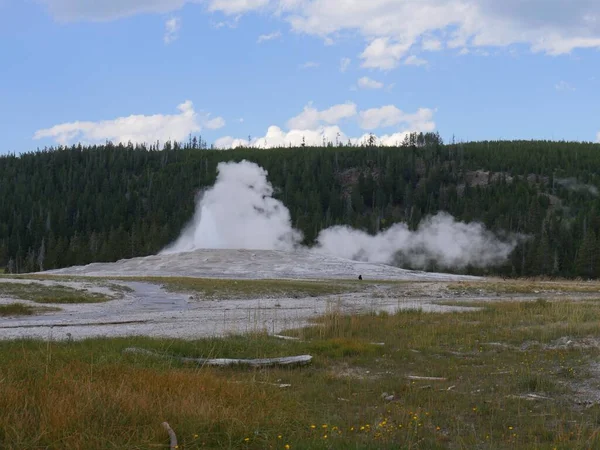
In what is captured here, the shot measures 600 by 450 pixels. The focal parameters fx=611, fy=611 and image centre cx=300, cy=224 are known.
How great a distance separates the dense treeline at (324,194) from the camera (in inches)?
4264

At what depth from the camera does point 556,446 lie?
8148 millimetres

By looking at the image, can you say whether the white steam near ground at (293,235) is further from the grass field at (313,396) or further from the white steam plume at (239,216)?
the grass field at (313,396)

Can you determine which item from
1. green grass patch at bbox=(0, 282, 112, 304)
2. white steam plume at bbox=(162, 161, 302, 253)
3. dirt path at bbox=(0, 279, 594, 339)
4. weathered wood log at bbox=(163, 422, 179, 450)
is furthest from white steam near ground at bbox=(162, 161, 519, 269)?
weathered wood log at bbox=(163, 422, 179, 450)

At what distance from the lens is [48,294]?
36875 millimetres

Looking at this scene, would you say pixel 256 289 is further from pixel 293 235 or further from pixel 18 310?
pixel 293 235

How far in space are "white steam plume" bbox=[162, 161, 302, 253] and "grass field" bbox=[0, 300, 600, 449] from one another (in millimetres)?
71098

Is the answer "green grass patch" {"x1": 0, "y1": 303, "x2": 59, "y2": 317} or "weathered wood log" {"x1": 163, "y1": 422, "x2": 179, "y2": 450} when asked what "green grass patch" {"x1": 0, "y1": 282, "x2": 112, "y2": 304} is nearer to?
"green grass patch" {"x1": 0, "y1": 303, "x2": 59, "y2": 317}

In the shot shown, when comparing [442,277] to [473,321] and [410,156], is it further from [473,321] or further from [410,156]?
[410,156]

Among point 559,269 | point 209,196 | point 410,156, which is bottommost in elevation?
point 559,269

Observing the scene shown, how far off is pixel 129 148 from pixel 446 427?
191735mm

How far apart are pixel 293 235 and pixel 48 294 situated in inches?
2764

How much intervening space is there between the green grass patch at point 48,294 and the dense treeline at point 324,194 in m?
67.7

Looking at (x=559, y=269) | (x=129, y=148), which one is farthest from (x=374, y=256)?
(x=129, y=148)

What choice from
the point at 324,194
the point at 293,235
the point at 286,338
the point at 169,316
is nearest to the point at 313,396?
→ the point at 286,338
